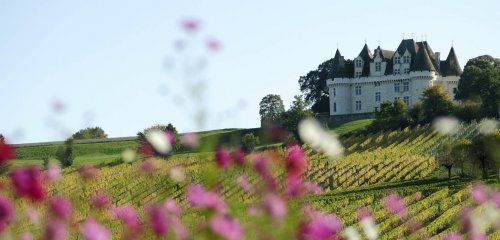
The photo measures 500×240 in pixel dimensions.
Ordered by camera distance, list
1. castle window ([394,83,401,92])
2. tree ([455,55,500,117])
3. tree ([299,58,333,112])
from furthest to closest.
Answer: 1. tree ([299,58,333,112])
2. castle window ([394,83,401,92])
3. tree ([455,55,500,117])

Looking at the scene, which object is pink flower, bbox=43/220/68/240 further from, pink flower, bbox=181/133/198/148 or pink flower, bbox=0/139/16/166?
pink flower, bbox=181/133/198/148

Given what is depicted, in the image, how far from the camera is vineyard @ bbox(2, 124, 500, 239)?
20.3 m

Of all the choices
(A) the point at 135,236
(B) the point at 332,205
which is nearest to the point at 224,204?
(A) the point at 135,236

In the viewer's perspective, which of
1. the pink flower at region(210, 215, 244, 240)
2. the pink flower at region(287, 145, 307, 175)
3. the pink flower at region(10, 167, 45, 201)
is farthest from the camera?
the pink flower at region(287, 145, 307, 175)

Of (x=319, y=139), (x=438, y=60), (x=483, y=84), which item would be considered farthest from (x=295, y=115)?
(x=438, y=60)

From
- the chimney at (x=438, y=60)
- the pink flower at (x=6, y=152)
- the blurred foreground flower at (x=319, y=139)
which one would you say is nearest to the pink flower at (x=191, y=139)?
the pink flower at (x=6, y=152)

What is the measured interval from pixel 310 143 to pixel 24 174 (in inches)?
2267

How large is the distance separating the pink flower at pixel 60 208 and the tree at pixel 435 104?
62.2 m

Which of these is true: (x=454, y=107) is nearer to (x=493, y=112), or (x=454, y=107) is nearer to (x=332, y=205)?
(x=493, y=112)

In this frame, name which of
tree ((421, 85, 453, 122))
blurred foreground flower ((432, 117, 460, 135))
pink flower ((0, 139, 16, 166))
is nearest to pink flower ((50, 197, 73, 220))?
pink flower ((0, 139, 16, 166))

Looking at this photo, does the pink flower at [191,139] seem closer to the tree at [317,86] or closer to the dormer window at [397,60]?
the dormer window at [397,60]

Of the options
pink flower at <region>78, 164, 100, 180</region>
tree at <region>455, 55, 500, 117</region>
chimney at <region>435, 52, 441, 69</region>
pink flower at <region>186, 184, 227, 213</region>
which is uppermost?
chimney at <region>435, 52, 441, 69</region>

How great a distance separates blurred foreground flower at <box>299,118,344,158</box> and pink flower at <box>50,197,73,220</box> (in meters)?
48.0

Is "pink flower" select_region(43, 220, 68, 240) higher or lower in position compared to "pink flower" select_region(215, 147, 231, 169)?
lower
